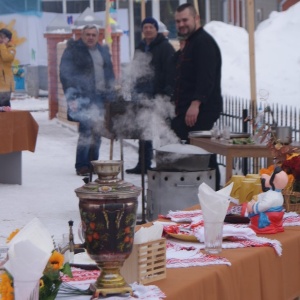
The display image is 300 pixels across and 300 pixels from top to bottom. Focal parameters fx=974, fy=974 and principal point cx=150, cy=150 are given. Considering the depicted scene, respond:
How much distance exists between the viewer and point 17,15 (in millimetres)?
27344

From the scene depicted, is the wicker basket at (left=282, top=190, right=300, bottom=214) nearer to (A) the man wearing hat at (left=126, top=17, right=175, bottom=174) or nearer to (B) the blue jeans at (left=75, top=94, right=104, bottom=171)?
(A) the man wearing hat at (left=126, top=17, right=175, bottom=174)

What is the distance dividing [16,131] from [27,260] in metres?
7.93

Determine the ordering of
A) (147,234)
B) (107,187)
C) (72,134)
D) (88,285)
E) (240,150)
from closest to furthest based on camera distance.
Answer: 1. (107,187)
2. (88,285)
3. (147,234)
4. (240,150)
5. (72,134)

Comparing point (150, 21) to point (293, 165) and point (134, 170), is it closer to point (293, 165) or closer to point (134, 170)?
point (134, 170)

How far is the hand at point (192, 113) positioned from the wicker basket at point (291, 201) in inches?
142

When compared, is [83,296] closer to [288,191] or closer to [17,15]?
[288,191]

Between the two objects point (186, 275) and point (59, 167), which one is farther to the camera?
point (59, 167)

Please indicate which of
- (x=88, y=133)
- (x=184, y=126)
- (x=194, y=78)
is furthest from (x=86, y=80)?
(x=194, y=78)

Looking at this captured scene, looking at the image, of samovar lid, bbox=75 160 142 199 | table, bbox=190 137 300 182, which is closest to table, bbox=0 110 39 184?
table, bbox=190 137 300 182

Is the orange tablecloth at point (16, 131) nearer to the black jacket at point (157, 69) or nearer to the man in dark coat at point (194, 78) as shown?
the black jacket at point (157, 69)

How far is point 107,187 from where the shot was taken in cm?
304

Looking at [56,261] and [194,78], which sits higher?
[194,78]

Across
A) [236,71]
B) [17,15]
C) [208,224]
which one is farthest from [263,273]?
[17,15]

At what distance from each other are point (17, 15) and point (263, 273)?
24.2m
